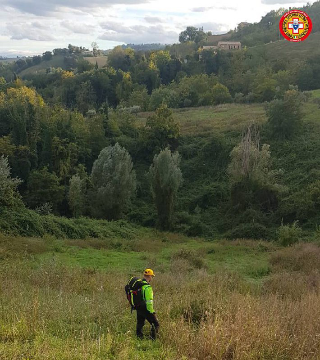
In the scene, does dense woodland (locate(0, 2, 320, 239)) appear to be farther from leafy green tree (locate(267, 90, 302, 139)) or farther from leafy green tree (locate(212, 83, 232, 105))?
leafy green tree (locate(212, 83, 232, 105))

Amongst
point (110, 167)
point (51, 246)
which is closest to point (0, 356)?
point (51, 246)

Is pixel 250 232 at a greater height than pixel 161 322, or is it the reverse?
pixel 161 322

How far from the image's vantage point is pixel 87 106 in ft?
229

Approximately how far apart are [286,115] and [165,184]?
17116 mm

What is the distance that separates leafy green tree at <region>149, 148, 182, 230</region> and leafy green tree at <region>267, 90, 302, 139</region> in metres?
14.7

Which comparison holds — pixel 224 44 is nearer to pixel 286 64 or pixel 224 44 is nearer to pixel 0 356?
pixel 286 64

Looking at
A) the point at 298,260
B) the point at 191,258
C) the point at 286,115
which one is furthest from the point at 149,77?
the point at 298,260

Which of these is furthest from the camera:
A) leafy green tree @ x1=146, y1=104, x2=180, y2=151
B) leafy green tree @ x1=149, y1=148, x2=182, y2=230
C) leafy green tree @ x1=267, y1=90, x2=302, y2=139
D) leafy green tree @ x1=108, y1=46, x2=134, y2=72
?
leafy green tree @ x1=108, y1=46, x2=134, y2=72

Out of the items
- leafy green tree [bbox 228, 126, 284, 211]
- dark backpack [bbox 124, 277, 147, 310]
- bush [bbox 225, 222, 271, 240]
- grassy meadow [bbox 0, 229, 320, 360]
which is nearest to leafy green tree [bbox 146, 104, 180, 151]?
leafy green tree [bbox 228, 126, 284, 211]

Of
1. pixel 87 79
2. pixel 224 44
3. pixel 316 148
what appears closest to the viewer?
pixel 316 148

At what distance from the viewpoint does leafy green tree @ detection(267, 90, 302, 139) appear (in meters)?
37.2

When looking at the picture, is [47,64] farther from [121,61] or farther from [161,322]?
[161,322]

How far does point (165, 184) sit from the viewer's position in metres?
28.5

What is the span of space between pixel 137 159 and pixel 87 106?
33017 millimetres
